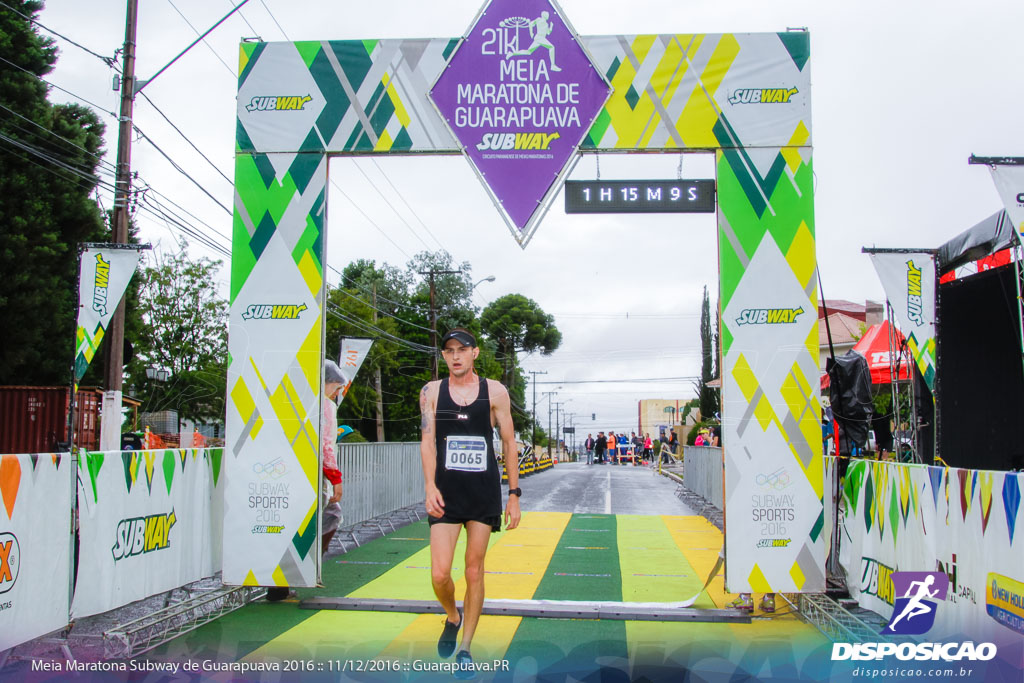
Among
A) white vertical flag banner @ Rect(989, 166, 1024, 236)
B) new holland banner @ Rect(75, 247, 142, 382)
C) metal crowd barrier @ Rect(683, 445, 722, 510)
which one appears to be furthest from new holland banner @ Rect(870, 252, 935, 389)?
new holland banner @ Rect(75, 247, 142, 382)

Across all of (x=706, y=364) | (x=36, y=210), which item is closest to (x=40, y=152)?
(x=36, y=210)

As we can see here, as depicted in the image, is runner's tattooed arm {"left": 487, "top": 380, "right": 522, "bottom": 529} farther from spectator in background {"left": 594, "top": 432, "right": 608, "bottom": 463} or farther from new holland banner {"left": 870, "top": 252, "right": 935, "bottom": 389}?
spectator in background {"left": 594, "top": 432, "right": 608, "bottom": 463}

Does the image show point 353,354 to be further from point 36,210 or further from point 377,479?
point 36,210

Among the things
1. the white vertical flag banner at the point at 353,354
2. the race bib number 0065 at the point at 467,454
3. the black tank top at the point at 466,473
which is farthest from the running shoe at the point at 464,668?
the white vertical flag banner at the point at 353,354

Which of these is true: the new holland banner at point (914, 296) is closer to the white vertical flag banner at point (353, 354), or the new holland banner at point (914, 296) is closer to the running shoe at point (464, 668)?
the running shoe at point (464, 668)

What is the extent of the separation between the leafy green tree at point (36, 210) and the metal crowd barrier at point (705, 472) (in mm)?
15460

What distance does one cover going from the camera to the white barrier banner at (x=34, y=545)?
5.28 meters

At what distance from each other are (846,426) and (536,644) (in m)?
3.90

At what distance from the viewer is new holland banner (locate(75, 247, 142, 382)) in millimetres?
6660

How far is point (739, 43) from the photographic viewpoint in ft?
24.7

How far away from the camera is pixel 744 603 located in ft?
24.1

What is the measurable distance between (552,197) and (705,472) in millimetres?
11290

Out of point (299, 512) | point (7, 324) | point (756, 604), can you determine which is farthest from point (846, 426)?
point (7, 324)

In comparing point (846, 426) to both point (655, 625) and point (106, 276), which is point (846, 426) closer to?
point (655, 625)
